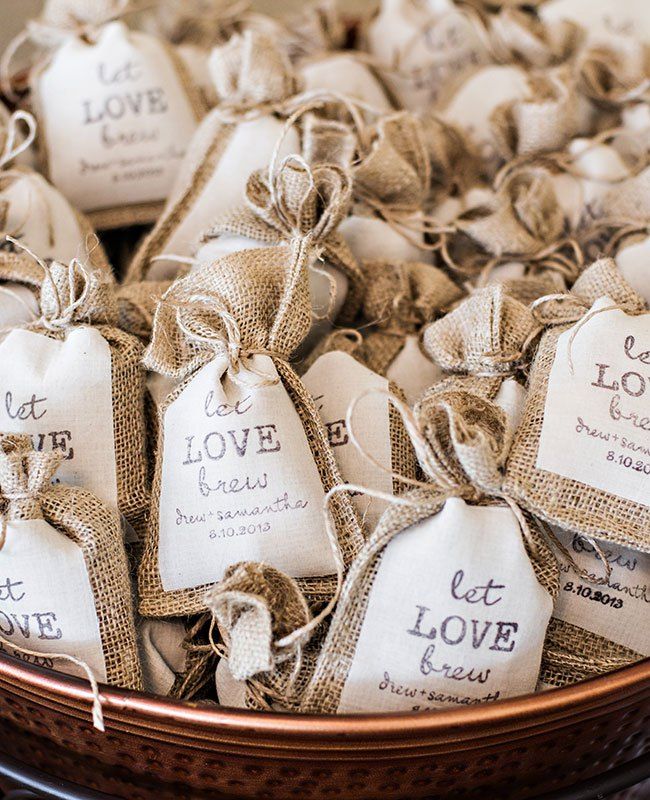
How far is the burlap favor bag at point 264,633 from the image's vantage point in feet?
1.93

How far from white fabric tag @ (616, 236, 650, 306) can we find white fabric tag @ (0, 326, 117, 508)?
453 mm

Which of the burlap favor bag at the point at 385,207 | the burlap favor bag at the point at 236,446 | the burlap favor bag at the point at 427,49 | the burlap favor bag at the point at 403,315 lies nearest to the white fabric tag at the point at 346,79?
the burlap favor bag at the point at 427,49

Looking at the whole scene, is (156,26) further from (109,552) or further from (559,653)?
(559,653)

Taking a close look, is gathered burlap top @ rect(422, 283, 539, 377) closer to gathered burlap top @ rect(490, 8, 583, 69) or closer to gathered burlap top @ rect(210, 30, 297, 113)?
gathered burlap top @ rect(210, 30, 297, 113)

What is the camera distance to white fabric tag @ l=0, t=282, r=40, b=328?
76 centimetres

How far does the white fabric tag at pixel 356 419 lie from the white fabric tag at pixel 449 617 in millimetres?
84

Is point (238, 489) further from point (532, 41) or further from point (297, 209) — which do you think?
point (532, 41)

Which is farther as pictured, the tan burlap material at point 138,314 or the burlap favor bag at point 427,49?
the burlap favor bag at point 427,49

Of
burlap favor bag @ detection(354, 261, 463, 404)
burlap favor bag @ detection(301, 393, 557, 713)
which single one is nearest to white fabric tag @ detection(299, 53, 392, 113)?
burlap favor bag @ detection(354, 261, 463, 404)

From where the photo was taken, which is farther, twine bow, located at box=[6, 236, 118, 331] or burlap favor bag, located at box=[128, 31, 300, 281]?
burlap favor bag, located at box=[128, 31, 300, 281]

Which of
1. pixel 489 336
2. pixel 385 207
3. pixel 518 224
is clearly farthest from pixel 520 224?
pixel 489 336

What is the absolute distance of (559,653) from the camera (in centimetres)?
66

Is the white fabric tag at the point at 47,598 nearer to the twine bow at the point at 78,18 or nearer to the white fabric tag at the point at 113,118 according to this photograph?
the white fabric tag at the point at 113,118

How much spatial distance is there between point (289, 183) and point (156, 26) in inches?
25.2
